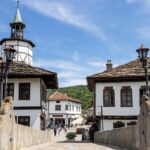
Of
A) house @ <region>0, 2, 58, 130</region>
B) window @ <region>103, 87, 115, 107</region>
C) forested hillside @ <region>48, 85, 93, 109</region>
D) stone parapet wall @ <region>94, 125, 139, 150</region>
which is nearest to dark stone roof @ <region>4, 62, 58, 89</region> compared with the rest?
house @ <region>0, 2, 58, 130</region>

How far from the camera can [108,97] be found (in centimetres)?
3531

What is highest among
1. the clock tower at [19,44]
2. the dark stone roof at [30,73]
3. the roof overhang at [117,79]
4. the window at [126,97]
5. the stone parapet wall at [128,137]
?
the clock tower at [19,44]

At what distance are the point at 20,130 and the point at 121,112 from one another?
19.9 m

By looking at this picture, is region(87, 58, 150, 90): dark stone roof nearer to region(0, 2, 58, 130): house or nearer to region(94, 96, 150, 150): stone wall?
region(0, 2, 58, 130): house

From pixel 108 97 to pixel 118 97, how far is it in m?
0.91

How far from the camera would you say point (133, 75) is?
34594mm

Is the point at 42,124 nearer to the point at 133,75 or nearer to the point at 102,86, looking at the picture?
the point at 102,86

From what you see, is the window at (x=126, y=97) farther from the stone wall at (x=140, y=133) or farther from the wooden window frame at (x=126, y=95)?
the stone wall at (x=140, y=133)

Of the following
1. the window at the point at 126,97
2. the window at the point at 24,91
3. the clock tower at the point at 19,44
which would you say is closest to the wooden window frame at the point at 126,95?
the window at the point at 126,97

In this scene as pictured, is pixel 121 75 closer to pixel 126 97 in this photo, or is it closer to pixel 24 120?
pixel 126 97

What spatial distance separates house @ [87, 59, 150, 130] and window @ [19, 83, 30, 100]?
228 inches

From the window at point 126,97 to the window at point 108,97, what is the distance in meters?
0.91

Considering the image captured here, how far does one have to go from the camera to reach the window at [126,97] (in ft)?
114

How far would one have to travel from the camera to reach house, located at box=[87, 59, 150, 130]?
34.7m
